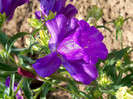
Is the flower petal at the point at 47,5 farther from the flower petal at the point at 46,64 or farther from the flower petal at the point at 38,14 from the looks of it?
the flower petal at the point at 46,64

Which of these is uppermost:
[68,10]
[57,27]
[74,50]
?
[68,10]

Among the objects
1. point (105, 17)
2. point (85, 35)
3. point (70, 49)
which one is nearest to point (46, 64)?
point (70, 49)

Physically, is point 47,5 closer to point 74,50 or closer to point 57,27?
point 57,27

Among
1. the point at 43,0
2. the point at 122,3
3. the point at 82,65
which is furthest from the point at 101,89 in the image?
the point at 122,3

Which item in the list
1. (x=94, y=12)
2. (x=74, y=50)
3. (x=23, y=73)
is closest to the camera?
(x=74, y=50)

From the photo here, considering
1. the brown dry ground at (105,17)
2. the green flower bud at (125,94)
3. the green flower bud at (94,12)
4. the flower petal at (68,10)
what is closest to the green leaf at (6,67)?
the flower petal at (68,10)

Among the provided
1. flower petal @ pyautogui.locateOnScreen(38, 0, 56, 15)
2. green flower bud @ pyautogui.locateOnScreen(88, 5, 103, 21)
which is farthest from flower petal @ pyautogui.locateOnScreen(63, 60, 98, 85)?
green flower bud @ pyautogui.locateOnScreen(88, 5, 103, 21)

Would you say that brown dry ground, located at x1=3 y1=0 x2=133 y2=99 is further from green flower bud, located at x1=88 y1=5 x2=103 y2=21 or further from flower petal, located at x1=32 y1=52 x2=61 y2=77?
flower petal, located at x1=32 y1=52 x2=61 y2=77
